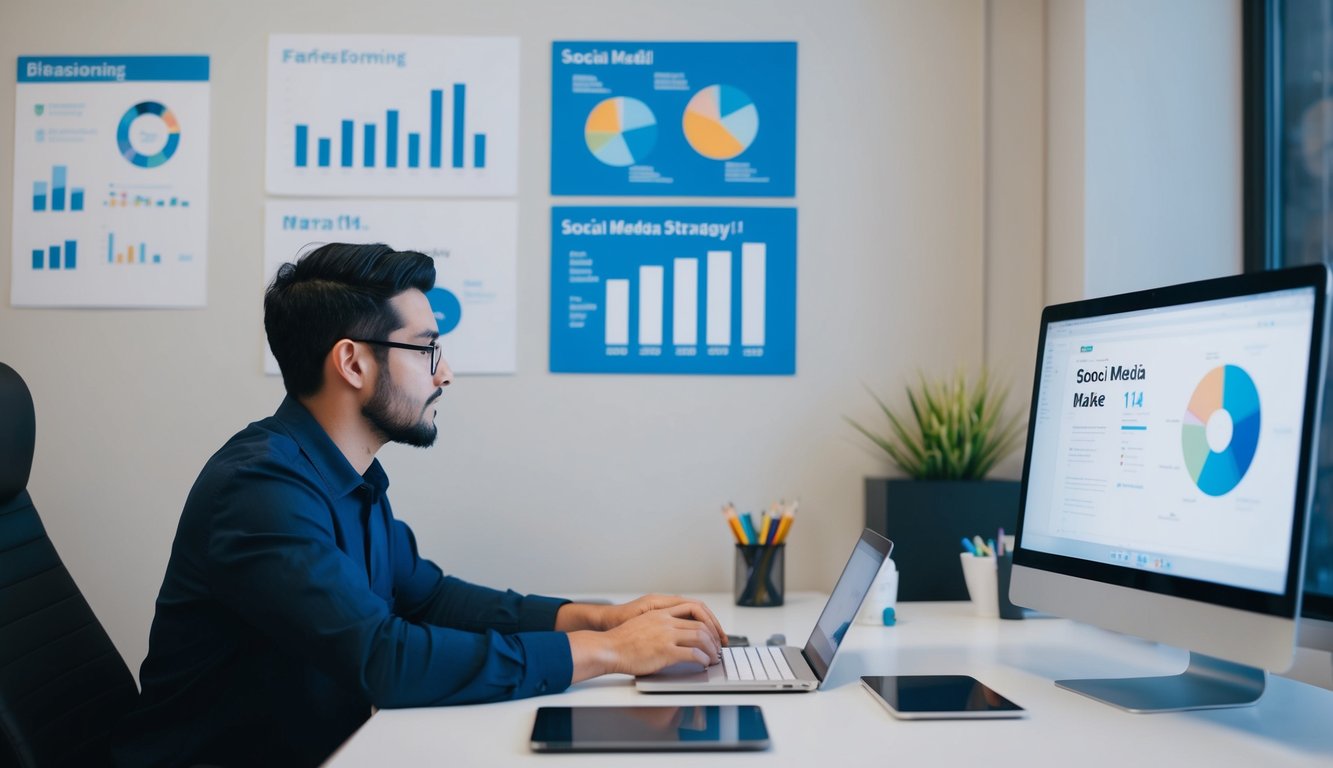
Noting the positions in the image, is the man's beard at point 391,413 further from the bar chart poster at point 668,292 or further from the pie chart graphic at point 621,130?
the pie chart graphic at point 621,130

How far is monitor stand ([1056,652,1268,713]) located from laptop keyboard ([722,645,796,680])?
0.37 metres

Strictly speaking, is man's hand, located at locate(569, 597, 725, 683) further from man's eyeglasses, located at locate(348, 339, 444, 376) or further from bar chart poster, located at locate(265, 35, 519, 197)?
bar chart poster, located at locate(265, 35, 519, 197)

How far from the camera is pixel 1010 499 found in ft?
6.46

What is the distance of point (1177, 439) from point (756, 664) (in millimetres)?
615

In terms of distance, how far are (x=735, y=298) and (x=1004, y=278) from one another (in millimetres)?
620

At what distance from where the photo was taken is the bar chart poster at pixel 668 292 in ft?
7.06

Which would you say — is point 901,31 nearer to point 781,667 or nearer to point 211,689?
point 781,667

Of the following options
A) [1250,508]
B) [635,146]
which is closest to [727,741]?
[1250,508]

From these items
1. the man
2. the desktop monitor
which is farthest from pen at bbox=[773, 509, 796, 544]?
the desktop monitor

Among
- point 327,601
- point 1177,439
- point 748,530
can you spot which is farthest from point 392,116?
point 1177,439

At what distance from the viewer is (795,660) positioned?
136cm

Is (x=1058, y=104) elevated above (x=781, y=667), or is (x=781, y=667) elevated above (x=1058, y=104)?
(x=1058, y=104)

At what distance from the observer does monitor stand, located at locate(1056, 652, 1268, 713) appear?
115 cm

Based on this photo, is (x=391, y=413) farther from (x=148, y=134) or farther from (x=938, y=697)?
(x=148, y=134)
